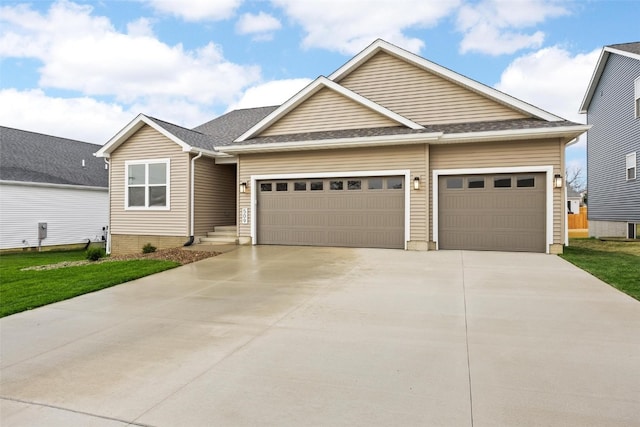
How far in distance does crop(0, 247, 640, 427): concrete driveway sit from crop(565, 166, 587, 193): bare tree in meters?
52.5

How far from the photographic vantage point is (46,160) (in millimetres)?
19812

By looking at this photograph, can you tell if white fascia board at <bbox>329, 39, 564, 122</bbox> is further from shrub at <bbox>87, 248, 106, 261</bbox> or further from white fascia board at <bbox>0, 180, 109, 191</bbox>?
white fascia board at <bbox>0, 180, 109, 191</bbox>

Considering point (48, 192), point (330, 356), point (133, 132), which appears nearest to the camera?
point (330, 356)

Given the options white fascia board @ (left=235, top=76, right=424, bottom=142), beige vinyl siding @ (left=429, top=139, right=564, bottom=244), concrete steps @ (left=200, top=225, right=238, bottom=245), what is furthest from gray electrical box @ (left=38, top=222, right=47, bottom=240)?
beige vinyl siding @ (left=429, top=139, right=564, bottom=244)

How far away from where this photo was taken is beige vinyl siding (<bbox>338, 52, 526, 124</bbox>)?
38.6 feet

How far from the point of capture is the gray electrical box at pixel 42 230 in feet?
61.0

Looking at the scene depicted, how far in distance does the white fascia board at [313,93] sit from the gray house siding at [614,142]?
1035 centimetres

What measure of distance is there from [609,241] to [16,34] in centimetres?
2150

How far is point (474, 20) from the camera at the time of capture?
1341cm

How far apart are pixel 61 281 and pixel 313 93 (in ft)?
28.6

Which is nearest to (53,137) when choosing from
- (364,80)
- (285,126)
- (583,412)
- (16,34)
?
(16,34)

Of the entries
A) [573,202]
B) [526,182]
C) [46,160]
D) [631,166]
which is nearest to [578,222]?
[631,166]

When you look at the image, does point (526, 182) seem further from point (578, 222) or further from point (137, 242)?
point (578, 222)

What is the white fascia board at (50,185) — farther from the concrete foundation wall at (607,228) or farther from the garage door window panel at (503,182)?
the concrete foundation wall at (607,228)
